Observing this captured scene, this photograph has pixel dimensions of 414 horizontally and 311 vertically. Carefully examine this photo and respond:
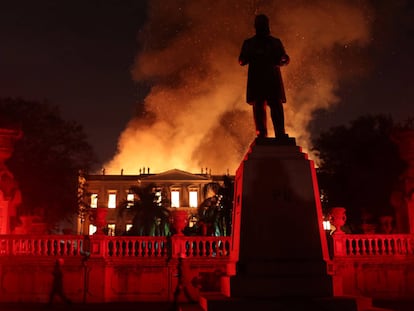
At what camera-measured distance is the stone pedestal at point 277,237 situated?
33.7ft

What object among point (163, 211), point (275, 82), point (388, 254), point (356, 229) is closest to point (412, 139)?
point (388, 254)

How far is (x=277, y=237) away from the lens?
424 inches

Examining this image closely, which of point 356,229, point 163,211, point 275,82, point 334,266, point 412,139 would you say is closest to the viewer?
point 275,82

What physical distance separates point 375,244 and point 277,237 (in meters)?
8.89

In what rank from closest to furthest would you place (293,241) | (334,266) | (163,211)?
(293,241), (334,266), (163,211)

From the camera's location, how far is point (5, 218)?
1977 cm

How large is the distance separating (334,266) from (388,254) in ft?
6.33

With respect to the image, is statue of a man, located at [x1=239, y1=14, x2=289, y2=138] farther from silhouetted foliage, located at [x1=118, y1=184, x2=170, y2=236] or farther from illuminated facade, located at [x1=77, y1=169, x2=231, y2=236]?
illuminated facade, located at [x1=77, y1=169, x2=231, y2=236]

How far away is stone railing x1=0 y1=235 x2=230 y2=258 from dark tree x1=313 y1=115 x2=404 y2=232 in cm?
1358

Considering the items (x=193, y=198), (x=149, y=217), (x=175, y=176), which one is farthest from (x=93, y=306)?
(x=193, y=198)

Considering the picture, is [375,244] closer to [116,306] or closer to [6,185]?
[116,306]

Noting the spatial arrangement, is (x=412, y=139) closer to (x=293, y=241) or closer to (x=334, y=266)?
(x=334, y=266)

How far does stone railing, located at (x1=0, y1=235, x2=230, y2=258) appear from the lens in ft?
59.7

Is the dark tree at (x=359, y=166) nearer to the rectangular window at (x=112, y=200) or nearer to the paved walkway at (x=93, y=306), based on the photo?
the paved walkway at (x=93, y=306)
